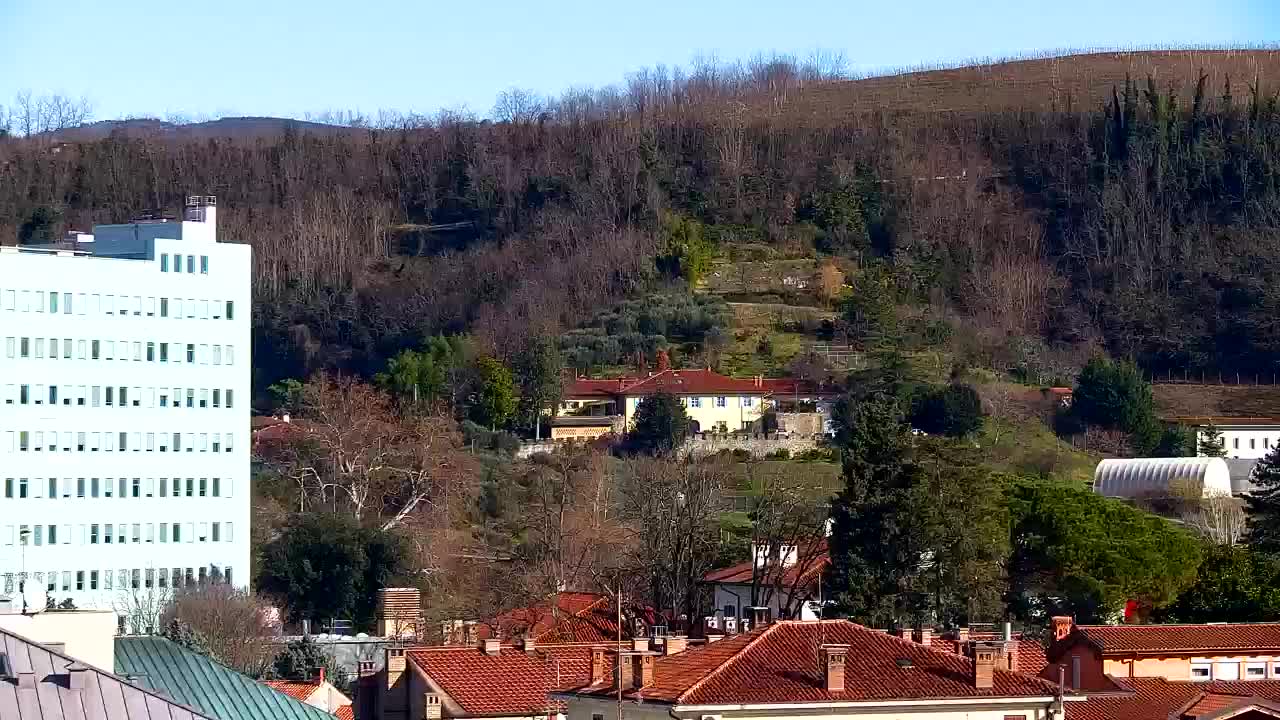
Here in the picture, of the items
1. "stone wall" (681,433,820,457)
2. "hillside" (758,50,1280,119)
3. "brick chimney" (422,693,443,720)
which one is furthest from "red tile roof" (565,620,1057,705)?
"hillside" (758,50,1280,119)

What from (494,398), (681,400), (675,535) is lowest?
(681,400)

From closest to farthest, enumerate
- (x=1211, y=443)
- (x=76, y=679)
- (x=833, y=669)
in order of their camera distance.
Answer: (x=76, y=679)
(x=833, y=669)
(x=1211, y=443)

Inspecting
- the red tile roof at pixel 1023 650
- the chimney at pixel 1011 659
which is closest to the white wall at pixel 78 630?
the chimney at pixel 1011 659

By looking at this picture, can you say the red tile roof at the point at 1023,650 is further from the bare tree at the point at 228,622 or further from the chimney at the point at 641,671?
the bare tree at the point at 228,622

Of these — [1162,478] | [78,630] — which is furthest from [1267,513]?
[78,630]

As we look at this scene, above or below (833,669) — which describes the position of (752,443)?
below

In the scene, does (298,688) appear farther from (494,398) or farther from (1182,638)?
(494,398)
